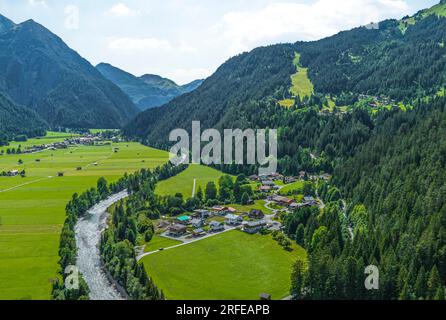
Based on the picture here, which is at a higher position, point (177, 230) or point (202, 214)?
point (202, 214)

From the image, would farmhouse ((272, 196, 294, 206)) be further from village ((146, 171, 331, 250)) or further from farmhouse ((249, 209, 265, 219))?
farmhouse ((249, 209, 265, 219))

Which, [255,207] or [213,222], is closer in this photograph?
[213,222]

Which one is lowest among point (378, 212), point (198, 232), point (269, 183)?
point (198, 232)

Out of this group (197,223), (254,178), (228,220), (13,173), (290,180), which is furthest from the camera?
(13,173)

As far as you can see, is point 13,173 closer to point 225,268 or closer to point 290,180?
point 290,180

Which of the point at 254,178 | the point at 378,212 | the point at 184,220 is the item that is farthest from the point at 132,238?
the point at 254,178

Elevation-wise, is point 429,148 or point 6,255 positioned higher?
point 429,148

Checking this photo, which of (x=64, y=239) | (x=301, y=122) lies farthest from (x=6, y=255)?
(x=301, y=122)
